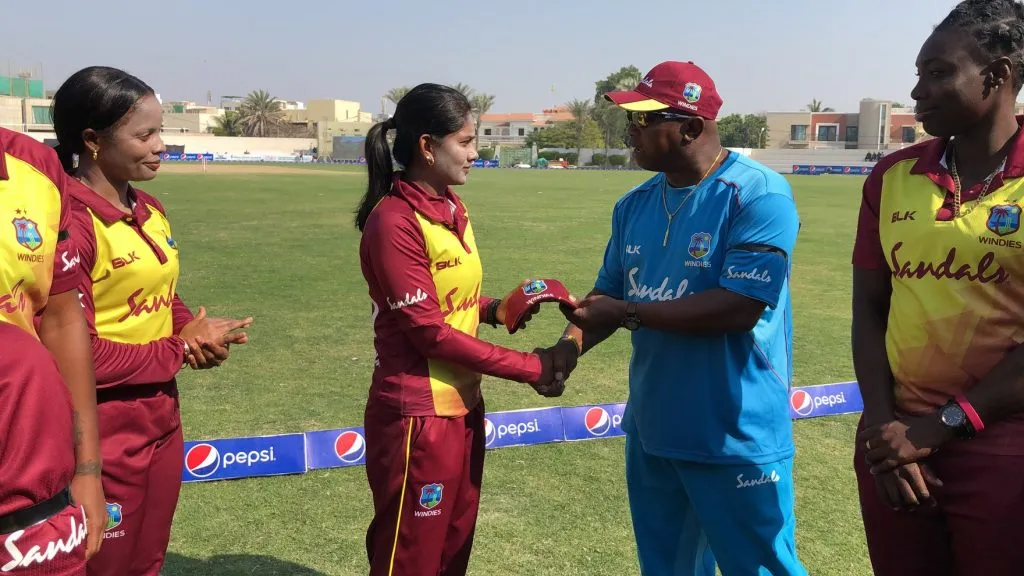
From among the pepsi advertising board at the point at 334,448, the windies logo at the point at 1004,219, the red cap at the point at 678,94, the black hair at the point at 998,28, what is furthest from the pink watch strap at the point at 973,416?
the pepsi advertising board at the point at 334,448

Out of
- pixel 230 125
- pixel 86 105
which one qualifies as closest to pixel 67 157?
pixel 86 105

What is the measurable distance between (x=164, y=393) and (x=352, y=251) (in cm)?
1239

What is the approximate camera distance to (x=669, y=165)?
125 inches

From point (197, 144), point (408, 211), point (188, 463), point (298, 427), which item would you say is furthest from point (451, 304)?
point (197, 144)

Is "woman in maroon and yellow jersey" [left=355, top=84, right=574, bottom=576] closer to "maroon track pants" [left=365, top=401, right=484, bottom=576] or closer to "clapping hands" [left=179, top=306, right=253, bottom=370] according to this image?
"maroon track pants" [left=365, top=401, right=484, bottom=576]

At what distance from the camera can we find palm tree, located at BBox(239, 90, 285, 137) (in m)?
103

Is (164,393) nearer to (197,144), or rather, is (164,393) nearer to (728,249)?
(728,249)

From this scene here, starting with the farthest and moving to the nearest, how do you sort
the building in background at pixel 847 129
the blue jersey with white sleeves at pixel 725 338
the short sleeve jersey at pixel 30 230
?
1. the building in background at pixel 847 129
2. the blue jersey with white sleeves at pixel 725 338
3. the short sleeve jersey at pixel 30 230

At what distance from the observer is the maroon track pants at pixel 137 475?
2936 mm

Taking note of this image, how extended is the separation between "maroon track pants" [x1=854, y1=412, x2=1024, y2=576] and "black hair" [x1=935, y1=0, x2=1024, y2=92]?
1.05 metres

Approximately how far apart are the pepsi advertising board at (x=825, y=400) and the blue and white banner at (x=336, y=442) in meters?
0.02

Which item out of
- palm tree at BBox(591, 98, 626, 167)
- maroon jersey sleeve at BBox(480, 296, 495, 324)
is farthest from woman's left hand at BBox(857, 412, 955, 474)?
palm tree at BBox(591, 98, 626, 167)

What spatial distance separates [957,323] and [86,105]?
303cm

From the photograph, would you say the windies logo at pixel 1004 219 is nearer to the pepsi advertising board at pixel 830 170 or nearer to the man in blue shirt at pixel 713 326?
the man in blue shirt at pixel 713 326
